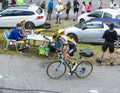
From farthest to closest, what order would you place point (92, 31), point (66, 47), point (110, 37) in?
point (92, 31)
point (110, 37)
point (66, 47)

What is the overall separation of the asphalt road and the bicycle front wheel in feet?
0.52

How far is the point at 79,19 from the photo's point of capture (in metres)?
29.0

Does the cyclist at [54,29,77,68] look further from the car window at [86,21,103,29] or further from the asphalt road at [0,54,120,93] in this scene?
the car window at [86,21,103,29]

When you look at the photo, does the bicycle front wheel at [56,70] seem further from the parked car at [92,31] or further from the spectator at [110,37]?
the parked car at [92,31]

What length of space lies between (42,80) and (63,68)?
32.7 inches

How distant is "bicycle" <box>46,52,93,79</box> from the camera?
583 inches

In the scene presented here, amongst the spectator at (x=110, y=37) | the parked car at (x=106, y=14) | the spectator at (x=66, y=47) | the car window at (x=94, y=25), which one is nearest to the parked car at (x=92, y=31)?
the car window at (x=94, y=25)

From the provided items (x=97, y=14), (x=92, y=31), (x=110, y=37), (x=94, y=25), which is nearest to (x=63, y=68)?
(x=110, y=37)

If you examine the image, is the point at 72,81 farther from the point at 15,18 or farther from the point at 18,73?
the point at 15,18

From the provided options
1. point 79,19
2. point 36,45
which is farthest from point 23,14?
point 36,45

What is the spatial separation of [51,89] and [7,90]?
1392mm

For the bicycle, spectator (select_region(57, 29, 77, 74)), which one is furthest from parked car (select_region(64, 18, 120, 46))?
the bicycle

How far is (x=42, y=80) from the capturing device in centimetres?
1475

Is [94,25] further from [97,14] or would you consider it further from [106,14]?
[97,14]
